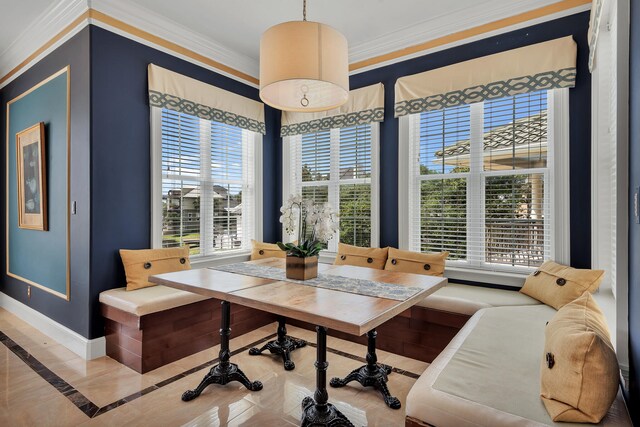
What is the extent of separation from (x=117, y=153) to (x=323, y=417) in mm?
2597

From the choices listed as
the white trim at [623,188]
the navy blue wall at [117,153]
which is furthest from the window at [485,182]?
the navy blue wall at [117,153]

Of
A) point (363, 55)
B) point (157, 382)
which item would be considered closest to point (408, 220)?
point (363, 55)

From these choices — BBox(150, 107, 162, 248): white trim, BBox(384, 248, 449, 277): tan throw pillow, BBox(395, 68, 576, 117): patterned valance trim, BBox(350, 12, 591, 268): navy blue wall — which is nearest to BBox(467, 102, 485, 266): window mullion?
BBox(395, 68, 576, 117): patterned valance trim

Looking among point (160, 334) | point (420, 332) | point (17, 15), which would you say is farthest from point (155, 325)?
point (17, 15)

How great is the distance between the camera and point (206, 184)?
378 centimetres

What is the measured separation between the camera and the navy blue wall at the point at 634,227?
118 cm

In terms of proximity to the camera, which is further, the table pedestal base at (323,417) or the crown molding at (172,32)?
the crown molding at (172,32)

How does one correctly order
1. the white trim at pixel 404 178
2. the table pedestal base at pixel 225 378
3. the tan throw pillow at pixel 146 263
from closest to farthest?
the table pedestal base at pixel 225 378 < the tan throw pillow at pixel 146 263 < the white trim at pixel 404 178

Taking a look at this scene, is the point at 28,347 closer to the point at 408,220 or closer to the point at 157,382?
the point at 157,382

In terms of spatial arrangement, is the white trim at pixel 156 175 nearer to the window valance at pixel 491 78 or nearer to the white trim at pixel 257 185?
the white trim at pixel 257 185

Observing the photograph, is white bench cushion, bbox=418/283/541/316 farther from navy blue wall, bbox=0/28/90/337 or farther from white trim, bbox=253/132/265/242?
navy blue wall, bbox=0/28/90/337

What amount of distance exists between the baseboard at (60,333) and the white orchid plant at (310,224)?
1.87 m

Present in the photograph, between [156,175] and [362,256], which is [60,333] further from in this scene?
[362,256]

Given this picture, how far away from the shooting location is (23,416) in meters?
2.02
